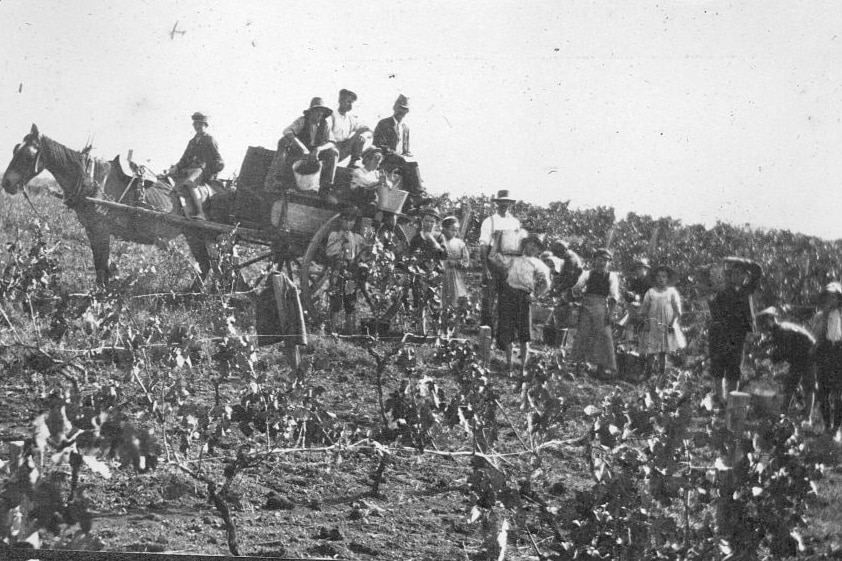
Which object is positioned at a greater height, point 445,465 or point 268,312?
point 268,312

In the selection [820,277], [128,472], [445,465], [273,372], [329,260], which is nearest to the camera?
[820,277]

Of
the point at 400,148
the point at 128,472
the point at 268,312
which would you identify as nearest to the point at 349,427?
Answer: the point at 268,312

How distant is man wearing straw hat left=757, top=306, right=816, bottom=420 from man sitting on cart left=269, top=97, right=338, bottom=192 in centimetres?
226

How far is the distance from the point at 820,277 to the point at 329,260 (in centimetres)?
248

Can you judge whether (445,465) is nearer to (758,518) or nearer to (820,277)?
(758,518)

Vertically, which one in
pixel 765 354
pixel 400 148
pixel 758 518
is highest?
pixel 400 148

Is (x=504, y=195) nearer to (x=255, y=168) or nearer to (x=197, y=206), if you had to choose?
(x=255, y=168)

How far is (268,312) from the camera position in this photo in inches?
154

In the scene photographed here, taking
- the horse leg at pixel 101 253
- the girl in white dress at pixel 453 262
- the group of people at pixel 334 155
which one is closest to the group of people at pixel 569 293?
the girl in white dress at pixel 453 262

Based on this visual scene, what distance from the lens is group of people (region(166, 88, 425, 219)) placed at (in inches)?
142

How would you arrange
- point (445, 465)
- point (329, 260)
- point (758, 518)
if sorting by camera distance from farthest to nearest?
point (329, 260), point (445, 465), point (758, 518)

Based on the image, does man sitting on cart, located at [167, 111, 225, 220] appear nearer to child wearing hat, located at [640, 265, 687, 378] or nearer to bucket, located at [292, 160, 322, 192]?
bucket, located at [292, 160, 322, 192]

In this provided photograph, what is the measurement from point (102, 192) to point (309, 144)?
4.53 ft

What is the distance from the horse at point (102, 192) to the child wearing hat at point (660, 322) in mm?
2420
